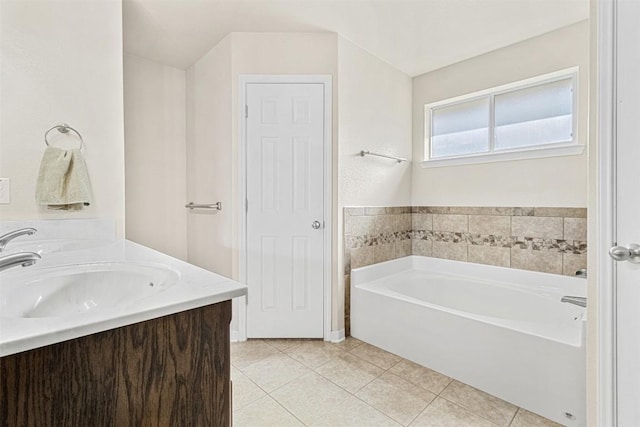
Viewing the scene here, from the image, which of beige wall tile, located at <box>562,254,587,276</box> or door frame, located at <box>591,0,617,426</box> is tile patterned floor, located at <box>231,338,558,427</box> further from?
beige wall tile, located at <box>562,254,587,276</box>

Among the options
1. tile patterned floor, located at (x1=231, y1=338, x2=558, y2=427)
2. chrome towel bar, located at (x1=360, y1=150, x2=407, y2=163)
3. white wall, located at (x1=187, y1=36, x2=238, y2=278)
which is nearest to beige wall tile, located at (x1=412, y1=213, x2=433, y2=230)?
chrome towel bar, located at (x1=360, y1=150, x2=407, y2=163)

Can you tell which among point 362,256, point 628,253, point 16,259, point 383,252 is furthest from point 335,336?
point 16,259

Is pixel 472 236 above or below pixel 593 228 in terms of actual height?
below

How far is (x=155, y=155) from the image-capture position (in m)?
2.86

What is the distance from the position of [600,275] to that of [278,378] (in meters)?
1.65

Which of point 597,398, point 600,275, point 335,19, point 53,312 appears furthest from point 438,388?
point 335,19

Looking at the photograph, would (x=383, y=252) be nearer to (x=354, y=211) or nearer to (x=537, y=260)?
(x=354, y=211)

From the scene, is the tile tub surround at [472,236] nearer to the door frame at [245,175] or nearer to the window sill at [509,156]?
the door frame at [245,175]

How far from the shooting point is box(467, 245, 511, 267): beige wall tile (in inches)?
99.8

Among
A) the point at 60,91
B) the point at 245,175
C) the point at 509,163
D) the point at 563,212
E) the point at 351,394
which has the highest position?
the point at 60,91

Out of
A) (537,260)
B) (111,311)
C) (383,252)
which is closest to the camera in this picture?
(111,311)

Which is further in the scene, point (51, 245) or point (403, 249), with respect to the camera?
point (403, 249)

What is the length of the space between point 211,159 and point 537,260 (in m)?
2.69

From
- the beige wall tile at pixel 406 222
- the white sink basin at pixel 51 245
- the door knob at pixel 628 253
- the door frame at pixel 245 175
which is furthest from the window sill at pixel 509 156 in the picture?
the white sink basin at pixel 51 245
